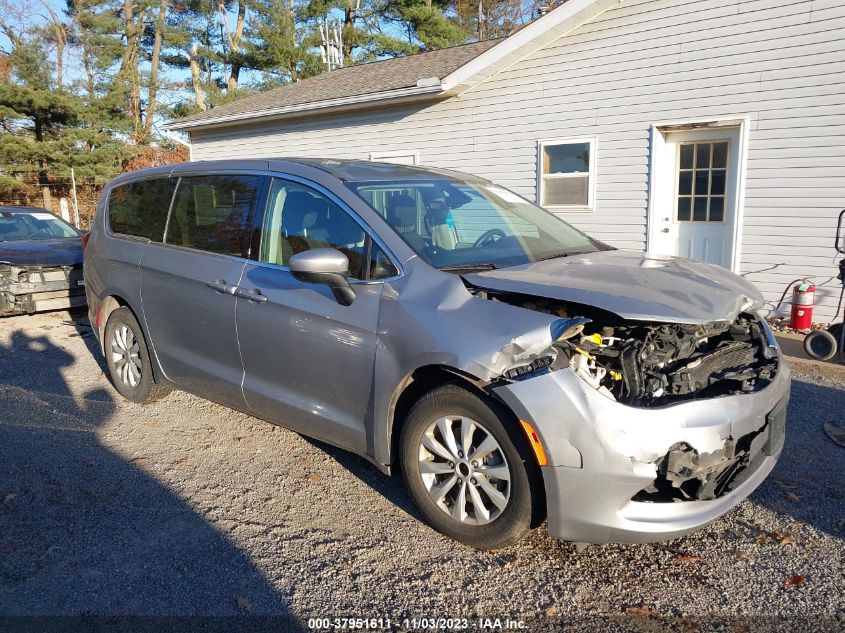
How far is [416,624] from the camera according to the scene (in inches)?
104

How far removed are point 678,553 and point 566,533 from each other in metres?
0.70

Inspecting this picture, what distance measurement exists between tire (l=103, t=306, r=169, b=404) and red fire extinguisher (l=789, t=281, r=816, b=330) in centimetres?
653

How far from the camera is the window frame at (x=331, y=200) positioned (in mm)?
3379

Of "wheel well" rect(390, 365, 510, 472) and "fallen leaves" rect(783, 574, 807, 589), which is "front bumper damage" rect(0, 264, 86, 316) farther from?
"fallen leaves" rect(783, 574, 807, 589)

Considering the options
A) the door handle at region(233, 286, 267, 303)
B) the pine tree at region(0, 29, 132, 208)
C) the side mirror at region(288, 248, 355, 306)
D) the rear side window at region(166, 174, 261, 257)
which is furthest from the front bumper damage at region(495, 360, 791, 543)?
the pine tree at region(0, 29, 132, 208)

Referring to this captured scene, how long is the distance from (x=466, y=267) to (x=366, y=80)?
1028cm

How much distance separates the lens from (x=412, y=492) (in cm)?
330

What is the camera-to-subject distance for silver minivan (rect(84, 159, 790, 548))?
2.73 m

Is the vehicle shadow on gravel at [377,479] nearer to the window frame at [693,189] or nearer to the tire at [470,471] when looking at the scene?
the tire at [470,471]

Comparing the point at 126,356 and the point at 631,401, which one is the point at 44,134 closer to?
the point at 126,356

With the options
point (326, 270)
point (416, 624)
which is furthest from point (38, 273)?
point (416, 624)

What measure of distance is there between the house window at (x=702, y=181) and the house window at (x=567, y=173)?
1.19m

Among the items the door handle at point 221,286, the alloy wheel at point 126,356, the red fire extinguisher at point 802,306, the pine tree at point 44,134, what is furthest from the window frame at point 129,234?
the pine tree at point 44,134

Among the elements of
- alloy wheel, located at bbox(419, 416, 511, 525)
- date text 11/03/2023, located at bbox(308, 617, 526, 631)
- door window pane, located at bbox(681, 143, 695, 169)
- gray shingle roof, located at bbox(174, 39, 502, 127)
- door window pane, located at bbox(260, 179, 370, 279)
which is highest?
gray shingle roof, located at bbox(174, 39, 502, 127)
